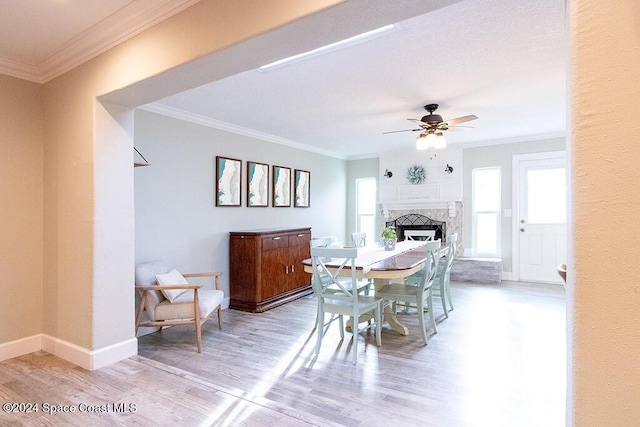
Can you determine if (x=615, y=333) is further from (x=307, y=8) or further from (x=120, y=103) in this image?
(x=120, y=103)

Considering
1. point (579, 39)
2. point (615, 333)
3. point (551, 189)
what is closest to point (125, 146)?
point (579, 39)

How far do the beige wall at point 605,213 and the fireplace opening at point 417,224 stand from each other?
18.8 feet

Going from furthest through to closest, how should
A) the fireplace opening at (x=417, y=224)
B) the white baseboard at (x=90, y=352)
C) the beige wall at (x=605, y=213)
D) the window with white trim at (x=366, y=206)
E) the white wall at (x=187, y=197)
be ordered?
the window with white trim at (x=366, y=206) → the fireplace opening at (x=417, y=224) → the white wall at (x=187, y=197) → the white baseboard at (x=90, y=352) → the beige wall at (x=605, y=213)

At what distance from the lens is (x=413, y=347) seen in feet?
10.5

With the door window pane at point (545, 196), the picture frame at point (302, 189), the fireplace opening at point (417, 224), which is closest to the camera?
the door window pane at point (545, 196)

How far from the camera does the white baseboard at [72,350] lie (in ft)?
8.45

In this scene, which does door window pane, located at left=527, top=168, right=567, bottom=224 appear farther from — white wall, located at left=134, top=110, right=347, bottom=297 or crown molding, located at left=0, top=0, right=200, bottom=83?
crown molding, located at left=0, top=0, right=200, bottom=83

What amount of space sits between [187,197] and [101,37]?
2074mm

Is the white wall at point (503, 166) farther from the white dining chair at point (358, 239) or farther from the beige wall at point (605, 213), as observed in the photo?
the beige wall at point (605, 213)

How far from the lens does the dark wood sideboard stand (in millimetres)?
4434

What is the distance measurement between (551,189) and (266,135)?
4.78 m

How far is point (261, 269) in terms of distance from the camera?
14.6 ft

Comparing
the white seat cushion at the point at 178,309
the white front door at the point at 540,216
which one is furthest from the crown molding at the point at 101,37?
the white front door at the point at 540,216

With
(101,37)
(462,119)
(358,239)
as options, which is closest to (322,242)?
(358,239)
